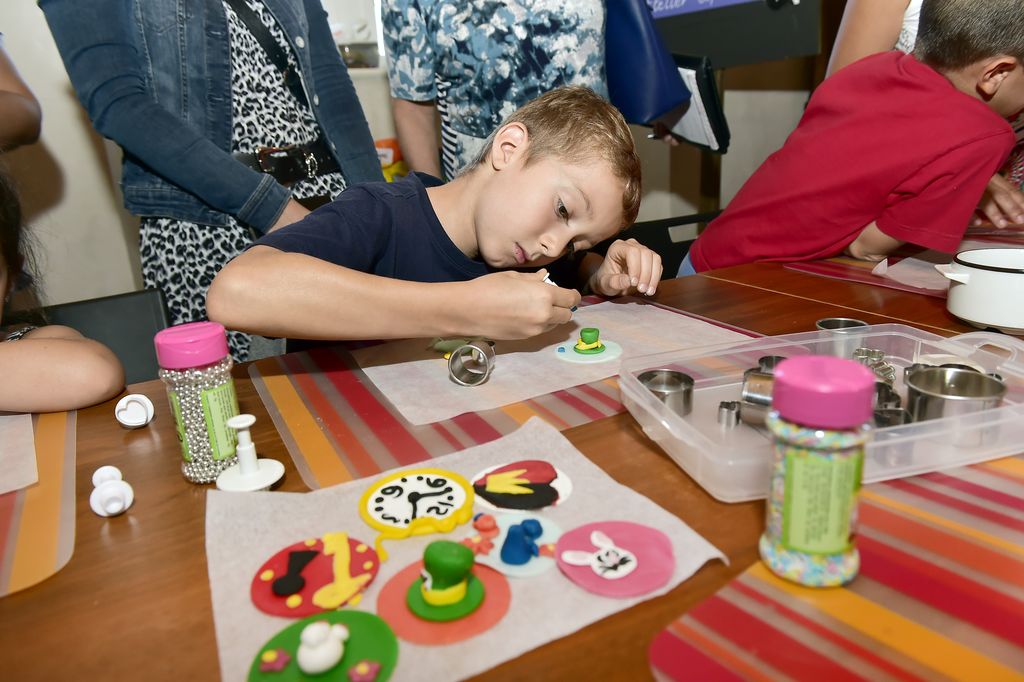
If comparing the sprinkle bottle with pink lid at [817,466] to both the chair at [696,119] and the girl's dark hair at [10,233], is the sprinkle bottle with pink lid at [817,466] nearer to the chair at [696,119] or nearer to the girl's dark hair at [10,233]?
the girl's dark hair at [10,233]

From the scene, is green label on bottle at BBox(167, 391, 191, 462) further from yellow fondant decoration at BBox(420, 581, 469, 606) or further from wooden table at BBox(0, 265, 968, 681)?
yellow fondant decoration at BBox(420, 581, 469, 606)

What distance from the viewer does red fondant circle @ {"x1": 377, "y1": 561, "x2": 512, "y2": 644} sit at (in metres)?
0.44

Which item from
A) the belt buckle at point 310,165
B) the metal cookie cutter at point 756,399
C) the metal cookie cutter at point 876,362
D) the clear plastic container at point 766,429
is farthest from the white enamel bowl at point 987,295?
the belt buckle at point 310,165

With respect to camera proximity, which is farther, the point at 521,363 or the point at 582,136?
the point at 582,136

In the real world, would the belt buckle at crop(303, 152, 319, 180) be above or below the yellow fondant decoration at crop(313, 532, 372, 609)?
above

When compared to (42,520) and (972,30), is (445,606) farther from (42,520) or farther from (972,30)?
(972,30)

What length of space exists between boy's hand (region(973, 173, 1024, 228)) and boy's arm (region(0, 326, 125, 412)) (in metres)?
1.56

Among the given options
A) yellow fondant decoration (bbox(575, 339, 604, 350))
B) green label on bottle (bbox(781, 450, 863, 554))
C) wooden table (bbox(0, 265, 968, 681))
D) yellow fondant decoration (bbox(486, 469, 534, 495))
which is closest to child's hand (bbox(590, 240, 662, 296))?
yellow fondant decoration (bbox(575, 339, 604, 350))

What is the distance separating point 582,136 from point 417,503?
67cm

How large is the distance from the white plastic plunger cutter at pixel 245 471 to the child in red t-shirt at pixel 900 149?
1029mm

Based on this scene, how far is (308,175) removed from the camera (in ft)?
4.83

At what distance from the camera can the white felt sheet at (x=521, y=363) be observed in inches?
31.0

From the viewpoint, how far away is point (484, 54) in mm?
1600

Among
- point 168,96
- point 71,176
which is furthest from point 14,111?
point 71,176
